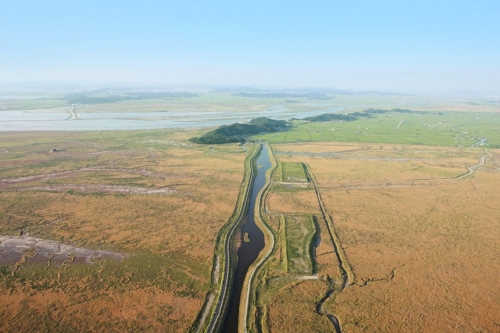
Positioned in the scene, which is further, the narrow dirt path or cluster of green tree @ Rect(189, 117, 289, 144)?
cluster of green tree @ Rect(189, 117, 289, 144)

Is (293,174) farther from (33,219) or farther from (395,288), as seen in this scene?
(33,219)

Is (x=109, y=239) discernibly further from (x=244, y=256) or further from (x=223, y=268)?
(x=244, y=256)

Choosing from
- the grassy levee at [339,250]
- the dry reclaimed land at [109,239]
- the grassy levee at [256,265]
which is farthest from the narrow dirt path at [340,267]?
the dry reclaimed land at [109,239]

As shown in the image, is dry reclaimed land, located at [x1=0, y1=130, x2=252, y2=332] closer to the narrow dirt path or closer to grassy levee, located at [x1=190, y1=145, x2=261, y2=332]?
grassy levee, located at [x1=190, y1=145, x2=261, y2=332]

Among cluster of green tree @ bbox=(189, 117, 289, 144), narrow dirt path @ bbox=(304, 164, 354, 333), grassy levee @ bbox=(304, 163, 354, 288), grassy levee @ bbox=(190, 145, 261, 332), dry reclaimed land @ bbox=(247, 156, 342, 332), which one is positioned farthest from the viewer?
cluster of green tree @ bbox=(189, 117, 289, 144)

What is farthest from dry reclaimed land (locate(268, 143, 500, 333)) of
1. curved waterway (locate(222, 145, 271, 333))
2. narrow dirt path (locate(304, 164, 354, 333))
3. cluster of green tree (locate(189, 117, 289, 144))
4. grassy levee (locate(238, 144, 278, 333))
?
cluster of green tree (locate(189, 117, 289, 144))

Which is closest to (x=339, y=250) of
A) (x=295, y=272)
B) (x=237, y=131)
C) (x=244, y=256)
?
(x=295, y=272)

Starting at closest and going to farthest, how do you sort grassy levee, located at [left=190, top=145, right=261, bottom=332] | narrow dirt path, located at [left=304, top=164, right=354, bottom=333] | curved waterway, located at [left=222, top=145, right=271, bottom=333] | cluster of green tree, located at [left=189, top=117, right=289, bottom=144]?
grassy levee, located at [left=190, top=145, right=261, bottom=332] → narrow dirt path, located at [left=304, top=164, right=354, bottom=333] → curved waterway, located at [left=222, top=145, right=271, bottom=333] → cluster of green tree, located at [left=189, top=117, right=289, bottom=144]
